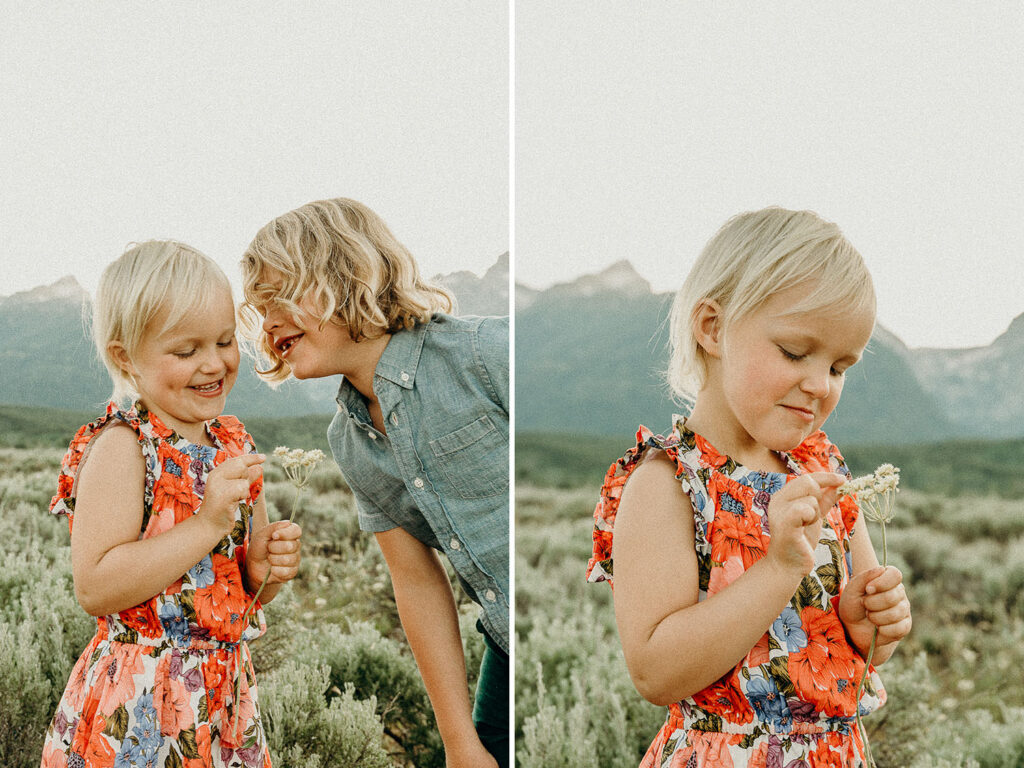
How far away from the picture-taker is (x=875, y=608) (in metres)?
1.24

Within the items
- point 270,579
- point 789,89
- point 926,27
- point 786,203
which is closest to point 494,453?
point 270,579

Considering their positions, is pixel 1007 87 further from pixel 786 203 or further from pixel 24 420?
pixel 24 420

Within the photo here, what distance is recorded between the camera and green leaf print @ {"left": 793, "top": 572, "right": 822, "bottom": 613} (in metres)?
1.29

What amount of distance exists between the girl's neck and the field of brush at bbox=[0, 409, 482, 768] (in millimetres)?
1314

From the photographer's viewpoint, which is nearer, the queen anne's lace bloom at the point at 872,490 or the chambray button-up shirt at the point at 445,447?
the queen anne's lace bloom at the point at 872,490

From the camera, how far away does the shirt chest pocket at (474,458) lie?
1916mm

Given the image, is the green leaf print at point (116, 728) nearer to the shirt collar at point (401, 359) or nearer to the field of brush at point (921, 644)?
the shirt collar at point (401, 359)

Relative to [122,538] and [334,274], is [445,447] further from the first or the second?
[122,538]

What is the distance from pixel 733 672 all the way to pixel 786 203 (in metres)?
1.41

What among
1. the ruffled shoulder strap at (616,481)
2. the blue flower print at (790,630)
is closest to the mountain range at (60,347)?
the ruffled shoulder strap at (616,481)

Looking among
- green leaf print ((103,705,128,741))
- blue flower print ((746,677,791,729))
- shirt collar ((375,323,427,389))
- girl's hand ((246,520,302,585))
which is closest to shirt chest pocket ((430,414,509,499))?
shirt collar ((375,323,427,389))

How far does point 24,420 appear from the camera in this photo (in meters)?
2.39

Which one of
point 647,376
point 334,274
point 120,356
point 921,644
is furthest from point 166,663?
point 921,644

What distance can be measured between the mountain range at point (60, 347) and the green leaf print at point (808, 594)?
4.00 feet
